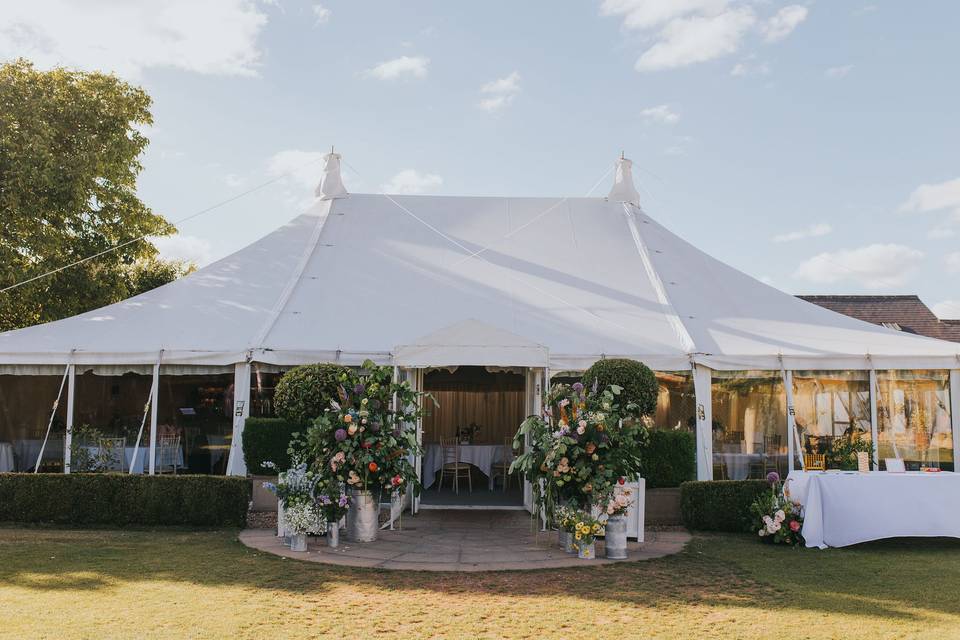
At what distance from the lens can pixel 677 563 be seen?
7.01 metres

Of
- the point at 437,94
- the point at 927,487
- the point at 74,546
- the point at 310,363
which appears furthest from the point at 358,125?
the point at 927,487

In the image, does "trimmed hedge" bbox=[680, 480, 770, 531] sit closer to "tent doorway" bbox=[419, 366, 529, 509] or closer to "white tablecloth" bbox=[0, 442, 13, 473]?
"tent doorway" bbox=[419, 366, 529, 509]

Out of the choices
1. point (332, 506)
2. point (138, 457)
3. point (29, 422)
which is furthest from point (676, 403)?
point (29, 422)

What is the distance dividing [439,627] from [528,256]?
8.18 m

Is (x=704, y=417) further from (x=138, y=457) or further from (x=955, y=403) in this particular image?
(x=138, y=457)

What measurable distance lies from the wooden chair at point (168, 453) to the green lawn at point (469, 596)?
297 centimetres

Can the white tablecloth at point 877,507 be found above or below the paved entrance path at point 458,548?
above

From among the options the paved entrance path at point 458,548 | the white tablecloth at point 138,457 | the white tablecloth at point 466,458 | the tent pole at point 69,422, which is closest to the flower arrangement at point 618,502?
the paved entrance path at point 458,548

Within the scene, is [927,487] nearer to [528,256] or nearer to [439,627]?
[439,627]

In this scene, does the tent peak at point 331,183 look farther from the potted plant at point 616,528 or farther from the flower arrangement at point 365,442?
the potted plant at point 616,528

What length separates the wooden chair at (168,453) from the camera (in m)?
10.6

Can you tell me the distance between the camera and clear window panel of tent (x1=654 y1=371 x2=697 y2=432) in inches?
401

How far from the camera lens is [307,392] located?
29.9 ft

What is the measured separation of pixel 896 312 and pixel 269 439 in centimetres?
2747
